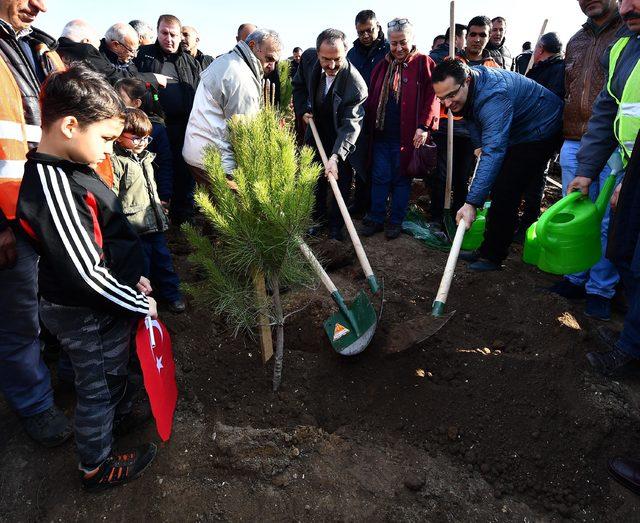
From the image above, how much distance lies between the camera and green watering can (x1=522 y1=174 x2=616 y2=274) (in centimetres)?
265

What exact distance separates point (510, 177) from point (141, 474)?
131 inches

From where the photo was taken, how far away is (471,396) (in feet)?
7.62

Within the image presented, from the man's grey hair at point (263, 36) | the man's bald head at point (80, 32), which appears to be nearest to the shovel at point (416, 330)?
the man's grey hair at point (263, 36)

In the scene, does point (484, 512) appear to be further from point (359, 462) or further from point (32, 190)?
point (32, 190)

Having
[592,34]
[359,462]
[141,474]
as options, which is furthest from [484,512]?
[592,34]

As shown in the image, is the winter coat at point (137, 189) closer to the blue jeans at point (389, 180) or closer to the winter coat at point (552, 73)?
the blue jeans at point (389, 180)

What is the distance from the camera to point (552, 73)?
383 cm

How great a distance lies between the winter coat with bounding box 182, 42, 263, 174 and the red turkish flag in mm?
1367

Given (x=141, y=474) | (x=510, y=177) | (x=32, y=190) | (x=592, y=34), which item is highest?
(x=592, y=34)

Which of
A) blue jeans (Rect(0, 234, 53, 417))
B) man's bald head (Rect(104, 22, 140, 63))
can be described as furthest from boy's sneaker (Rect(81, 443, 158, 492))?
man's bald head (Rect(104, 22, 140, 63))

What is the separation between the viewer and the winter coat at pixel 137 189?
2.59m

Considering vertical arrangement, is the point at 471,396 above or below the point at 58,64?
below

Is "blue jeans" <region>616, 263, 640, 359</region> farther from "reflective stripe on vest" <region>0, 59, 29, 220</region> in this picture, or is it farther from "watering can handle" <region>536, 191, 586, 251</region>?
"reflective stripe on vest" <region>0, 59, 29, 220</region>

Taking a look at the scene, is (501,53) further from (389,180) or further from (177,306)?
(177,306)
